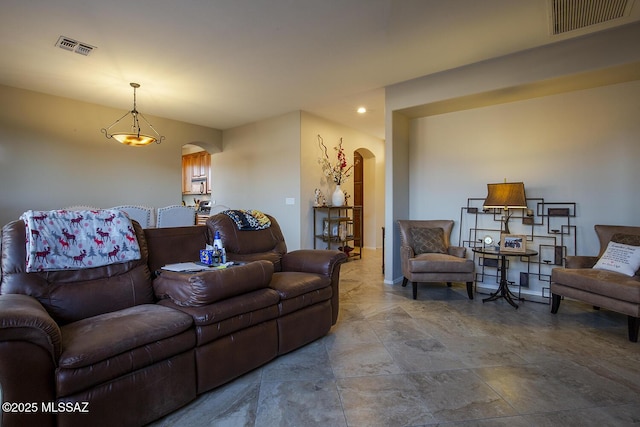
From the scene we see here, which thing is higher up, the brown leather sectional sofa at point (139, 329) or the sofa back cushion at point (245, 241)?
the sofa back cushion at point (245, 241)

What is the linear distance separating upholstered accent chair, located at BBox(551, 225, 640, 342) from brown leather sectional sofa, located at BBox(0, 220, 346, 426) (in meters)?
2.31

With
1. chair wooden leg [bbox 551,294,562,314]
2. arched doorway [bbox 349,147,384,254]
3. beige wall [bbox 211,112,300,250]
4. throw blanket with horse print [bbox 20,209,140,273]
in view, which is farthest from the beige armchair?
arched doorway [bbox 349,147,384,254]

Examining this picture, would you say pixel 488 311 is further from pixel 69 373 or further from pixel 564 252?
pixel 69 373

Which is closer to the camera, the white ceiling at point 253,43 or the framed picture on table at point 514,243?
the white ceiling at point 253,43

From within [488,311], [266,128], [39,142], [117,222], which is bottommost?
[488,311]

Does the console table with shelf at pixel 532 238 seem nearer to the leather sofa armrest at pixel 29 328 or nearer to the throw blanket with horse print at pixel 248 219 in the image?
the throw blanket with horse print at pixel 248 219

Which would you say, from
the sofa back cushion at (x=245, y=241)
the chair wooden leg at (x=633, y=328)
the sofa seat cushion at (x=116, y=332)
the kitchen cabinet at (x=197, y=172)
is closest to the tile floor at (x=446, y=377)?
the chair wooden leg at (x=633, y=328)

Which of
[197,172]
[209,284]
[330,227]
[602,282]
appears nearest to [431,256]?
[602,282]

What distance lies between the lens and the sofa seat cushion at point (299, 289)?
2264mm

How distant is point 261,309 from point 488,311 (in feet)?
8.12

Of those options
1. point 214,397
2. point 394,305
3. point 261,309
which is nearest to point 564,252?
point 394,305

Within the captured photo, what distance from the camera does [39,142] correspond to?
14.6ft

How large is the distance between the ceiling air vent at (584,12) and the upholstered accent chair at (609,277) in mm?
→ 1966

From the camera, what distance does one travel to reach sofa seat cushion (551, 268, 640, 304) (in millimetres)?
2514
